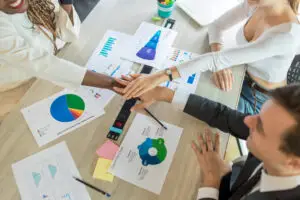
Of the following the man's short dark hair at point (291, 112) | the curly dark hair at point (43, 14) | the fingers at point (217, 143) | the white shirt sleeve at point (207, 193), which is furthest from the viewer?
the curly dark hair at point (43, 14)

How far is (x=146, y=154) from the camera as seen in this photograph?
0.94 m

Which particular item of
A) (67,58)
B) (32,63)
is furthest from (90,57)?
(32,63)

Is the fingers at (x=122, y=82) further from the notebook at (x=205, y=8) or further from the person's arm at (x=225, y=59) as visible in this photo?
the notebook at (x=205, y=8)

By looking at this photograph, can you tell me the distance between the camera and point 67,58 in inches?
48.4

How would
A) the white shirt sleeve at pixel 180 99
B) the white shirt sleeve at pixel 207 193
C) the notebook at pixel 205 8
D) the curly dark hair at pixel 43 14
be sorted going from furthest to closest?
1. the notebook at pixel 205 8
2. the curly dark hair at pixel 43 14
3. the white shirt sleeve at pixel 180 99
4. the white shirt sleeve at pixel 207 193

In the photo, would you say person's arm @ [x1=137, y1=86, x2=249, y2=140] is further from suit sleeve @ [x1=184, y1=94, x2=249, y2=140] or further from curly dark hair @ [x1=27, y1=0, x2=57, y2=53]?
curly dark hair @ [x1=27, y1=0, x2=57, y2=53]

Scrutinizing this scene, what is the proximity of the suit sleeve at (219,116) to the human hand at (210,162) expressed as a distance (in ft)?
0.20

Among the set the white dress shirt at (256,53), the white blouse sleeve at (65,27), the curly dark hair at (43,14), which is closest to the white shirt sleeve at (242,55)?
the white dress shirt at (256,53)

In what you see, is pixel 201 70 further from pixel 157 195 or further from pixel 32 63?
pixel 32 63

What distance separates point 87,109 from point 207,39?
69cm

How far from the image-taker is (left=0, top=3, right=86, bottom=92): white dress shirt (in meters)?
1.03

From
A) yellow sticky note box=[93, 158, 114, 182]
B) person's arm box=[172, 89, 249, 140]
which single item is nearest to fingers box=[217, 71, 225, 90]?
person's arm box=[172, 89, 249, 140]

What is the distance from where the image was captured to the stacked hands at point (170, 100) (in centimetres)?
89

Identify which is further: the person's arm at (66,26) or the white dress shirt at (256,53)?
the person's arm at (66,26)
